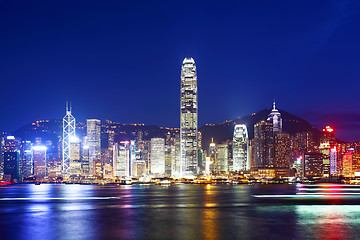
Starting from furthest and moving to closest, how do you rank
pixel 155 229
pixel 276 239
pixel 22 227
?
pixel 22 227, pixel 155 229, pixel 276 239

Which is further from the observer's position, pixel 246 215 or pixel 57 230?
pixel 246 215

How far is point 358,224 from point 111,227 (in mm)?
21212

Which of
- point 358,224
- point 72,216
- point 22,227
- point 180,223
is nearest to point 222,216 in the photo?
point 180,223

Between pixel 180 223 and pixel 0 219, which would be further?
pixel 0 219

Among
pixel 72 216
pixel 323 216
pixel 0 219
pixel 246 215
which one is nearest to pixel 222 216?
pixel 246 215

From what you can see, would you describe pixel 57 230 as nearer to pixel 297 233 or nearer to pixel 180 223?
pixel 180 223

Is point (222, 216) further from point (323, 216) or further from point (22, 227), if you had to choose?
point (22, 227)

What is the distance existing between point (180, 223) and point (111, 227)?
6192mm

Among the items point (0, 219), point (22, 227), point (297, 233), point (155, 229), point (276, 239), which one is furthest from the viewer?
point (0, 219)

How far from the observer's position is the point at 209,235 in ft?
100

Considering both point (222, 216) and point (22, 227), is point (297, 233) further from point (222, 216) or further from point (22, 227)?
point (22, 227)

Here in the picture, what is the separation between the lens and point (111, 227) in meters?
35.9

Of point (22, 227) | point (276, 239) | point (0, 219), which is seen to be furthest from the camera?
point (0, 219)

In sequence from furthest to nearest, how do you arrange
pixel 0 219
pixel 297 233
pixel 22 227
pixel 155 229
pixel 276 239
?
pixel 0 219
pixel 22 227
pixel 155 229
pixel 297 233
pixel 276 239
